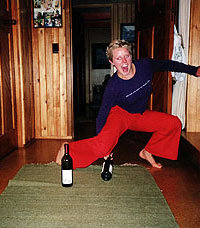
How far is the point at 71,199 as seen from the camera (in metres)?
1.99

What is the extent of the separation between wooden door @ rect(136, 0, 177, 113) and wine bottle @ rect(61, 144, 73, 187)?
4.65 feet

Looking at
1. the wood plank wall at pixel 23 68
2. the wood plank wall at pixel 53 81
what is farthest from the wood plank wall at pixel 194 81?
the wood plank wall at pixel 23 68

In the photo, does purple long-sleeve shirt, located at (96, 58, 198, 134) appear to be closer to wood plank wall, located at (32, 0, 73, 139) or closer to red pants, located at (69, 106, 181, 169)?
red pants, located at (69, 106, 181, 169)

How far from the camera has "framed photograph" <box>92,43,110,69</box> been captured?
993cm

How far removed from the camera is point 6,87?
314 cm

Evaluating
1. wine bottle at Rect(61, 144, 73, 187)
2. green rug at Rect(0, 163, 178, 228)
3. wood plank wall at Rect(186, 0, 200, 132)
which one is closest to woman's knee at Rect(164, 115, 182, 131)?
green rug at Rect(0, 163, 178, 228)

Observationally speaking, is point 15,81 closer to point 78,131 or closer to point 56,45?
point 56,45

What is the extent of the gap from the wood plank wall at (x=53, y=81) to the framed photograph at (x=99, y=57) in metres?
6.19

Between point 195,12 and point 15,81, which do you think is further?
point 15,81

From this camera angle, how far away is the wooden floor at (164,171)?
6.05ft

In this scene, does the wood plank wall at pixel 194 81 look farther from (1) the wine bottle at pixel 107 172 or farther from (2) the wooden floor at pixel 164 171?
(1) the wine bottle at pixel 107 172

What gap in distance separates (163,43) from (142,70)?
950 mm

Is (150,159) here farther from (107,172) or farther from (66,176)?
(66,176)

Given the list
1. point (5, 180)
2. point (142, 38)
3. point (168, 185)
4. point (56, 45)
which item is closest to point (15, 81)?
point (56, 45)
